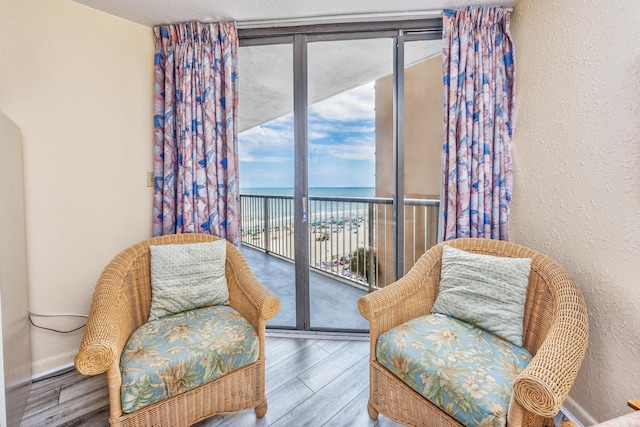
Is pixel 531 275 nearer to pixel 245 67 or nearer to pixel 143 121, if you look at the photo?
pixel 245 67

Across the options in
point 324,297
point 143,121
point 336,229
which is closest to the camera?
point 143,121

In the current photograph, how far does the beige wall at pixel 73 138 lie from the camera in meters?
1.62

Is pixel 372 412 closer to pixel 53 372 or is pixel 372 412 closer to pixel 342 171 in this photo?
pixel 342 171

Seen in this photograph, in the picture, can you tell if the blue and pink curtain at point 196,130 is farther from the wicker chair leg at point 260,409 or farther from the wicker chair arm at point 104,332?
the wicker chair leg at point 260,409

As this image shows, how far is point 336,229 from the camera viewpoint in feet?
9.14

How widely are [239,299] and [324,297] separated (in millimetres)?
1097

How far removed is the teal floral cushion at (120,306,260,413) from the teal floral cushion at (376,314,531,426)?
2.38 feet

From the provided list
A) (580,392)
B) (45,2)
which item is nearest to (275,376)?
(580,392)

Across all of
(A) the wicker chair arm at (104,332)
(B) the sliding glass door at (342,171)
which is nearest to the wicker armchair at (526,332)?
(B) the sliding glass door at (342,171)

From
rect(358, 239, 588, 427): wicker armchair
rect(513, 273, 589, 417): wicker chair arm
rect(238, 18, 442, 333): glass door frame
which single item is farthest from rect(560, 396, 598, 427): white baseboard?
rect(238, 18, 442, 333): glass door frame

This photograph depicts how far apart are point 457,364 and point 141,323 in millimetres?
1631

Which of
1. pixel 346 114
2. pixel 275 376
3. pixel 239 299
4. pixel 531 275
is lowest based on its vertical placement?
pixel 275 376

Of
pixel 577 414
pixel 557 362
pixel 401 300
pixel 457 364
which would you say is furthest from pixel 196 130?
pixel 577 414

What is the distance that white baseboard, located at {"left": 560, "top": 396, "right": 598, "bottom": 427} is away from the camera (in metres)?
1.34
